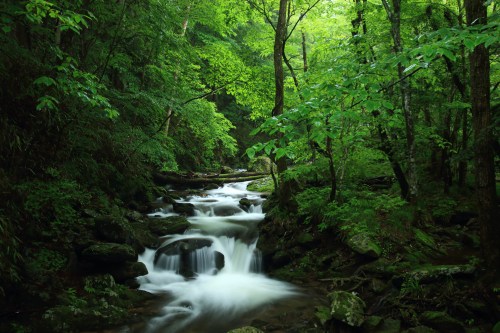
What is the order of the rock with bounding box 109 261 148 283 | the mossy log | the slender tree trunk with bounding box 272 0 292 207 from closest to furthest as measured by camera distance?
the rock with bounding box 109 261 148 283 → the slender tree trunk with bounding box 272 0 292 207 → the mossy log

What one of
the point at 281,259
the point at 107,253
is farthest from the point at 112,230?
the point at 281,259

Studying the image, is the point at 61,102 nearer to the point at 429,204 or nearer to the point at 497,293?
the point at 497,293

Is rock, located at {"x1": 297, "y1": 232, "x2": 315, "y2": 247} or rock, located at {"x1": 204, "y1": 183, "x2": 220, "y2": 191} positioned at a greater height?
rock, located at {"x1": 204, "y1": 183, "x2": 220, "y2": 191}

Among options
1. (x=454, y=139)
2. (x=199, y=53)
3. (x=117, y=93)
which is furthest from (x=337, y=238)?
(x=199, y=53)

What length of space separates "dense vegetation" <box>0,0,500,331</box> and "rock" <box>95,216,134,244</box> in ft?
1.16

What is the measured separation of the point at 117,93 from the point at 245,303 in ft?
19.8

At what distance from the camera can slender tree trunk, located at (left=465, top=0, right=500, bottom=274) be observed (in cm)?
420

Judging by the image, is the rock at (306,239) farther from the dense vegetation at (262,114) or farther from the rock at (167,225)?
the rock at (167,225)

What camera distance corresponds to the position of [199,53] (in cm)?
1226

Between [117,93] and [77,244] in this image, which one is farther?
[117,93]

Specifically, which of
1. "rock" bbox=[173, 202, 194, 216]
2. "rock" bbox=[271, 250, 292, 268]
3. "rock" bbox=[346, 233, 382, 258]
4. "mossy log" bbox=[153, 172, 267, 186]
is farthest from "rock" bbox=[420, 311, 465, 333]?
"mossy log" bbox=[153, 172, 267, 186]

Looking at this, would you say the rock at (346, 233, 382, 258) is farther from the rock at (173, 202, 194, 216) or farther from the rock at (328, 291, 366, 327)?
the rock at (173, 202, 194, 216)

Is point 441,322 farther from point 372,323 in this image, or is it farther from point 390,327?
point 372,323

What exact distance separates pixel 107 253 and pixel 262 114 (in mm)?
Answer: 7951
